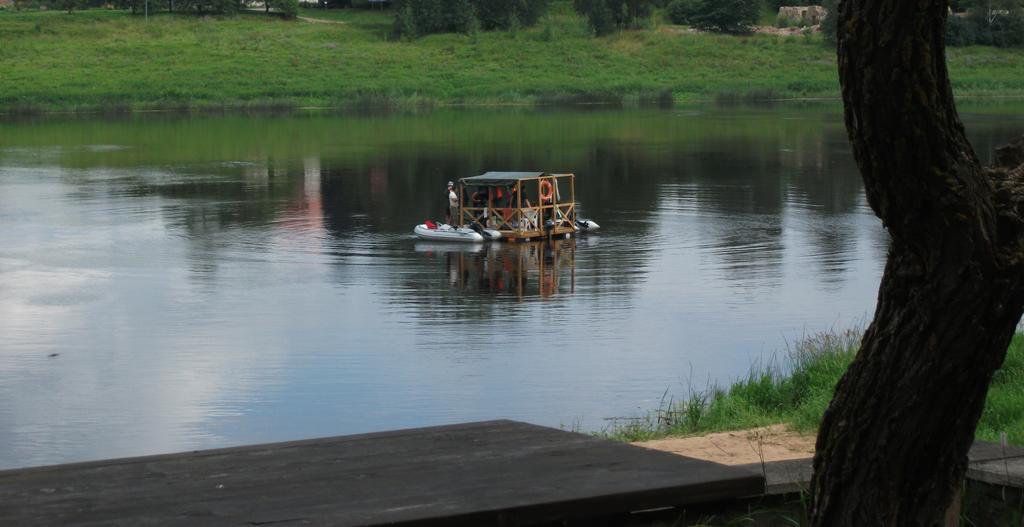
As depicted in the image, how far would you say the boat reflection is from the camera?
26.0 meters

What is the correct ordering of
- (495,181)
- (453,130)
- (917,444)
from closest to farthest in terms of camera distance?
1. (917,444)
2. (495,181)
3. (453,130)

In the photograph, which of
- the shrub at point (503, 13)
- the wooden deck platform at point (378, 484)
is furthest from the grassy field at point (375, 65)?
the wooden deck platform at point (378, 484)

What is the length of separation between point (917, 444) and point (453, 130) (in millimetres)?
61359

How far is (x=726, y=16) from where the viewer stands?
11238cm

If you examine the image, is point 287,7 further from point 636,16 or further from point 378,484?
point 378,484

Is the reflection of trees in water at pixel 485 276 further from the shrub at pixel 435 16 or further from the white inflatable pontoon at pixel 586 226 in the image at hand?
the shrub at pixel 435 16

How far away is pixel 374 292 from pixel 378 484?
63.5 feet

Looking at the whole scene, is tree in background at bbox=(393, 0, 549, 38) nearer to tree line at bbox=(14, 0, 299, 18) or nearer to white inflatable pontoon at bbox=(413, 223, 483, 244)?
tree line at bbox=(14, 0, 299, 18)

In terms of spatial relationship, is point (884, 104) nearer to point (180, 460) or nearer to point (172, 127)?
point (180, 460)

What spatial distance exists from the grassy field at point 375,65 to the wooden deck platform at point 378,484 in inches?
3228

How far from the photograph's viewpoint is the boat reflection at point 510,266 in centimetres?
2605

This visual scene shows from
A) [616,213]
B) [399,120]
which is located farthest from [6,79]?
[616,213]

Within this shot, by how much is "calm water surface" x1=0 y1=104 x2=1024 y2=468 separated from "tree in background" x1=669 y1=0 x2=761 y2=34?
60666 mm

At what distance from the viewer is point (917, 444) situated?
5586mm
